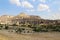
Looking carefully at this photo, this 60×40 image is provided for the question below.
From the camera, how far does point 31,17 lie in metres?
111

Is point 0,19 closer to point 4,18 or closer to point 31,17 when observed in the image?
point 4,18

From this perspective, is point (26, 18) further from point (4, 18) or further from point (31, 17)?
point (4, 18)

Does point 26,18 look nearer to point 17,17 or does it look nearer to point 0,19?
point 17,17

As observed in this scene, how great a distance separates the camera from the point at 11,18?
113 meters

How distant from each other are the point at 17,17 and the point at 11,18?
3.49 m

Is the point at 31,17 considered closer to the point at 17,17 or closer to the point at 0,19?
the point at 17,17

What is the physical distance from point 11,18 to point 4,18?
5.32 metres

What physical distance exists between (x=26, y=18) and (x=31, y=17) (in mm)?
2815

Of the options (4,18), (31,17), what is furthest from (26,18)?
(4,18)

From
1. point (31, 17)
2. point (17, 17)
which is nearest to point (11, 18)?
→ point (17, 17)

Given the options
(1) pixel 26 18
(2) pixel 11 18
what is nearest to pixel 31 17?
(1) pixel 26 18

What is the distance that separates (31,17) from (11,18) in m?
11.1

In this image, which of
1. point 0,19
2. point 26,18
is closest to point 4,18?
point 0,19

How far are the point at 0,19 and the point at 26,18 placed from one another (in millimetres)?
14139
